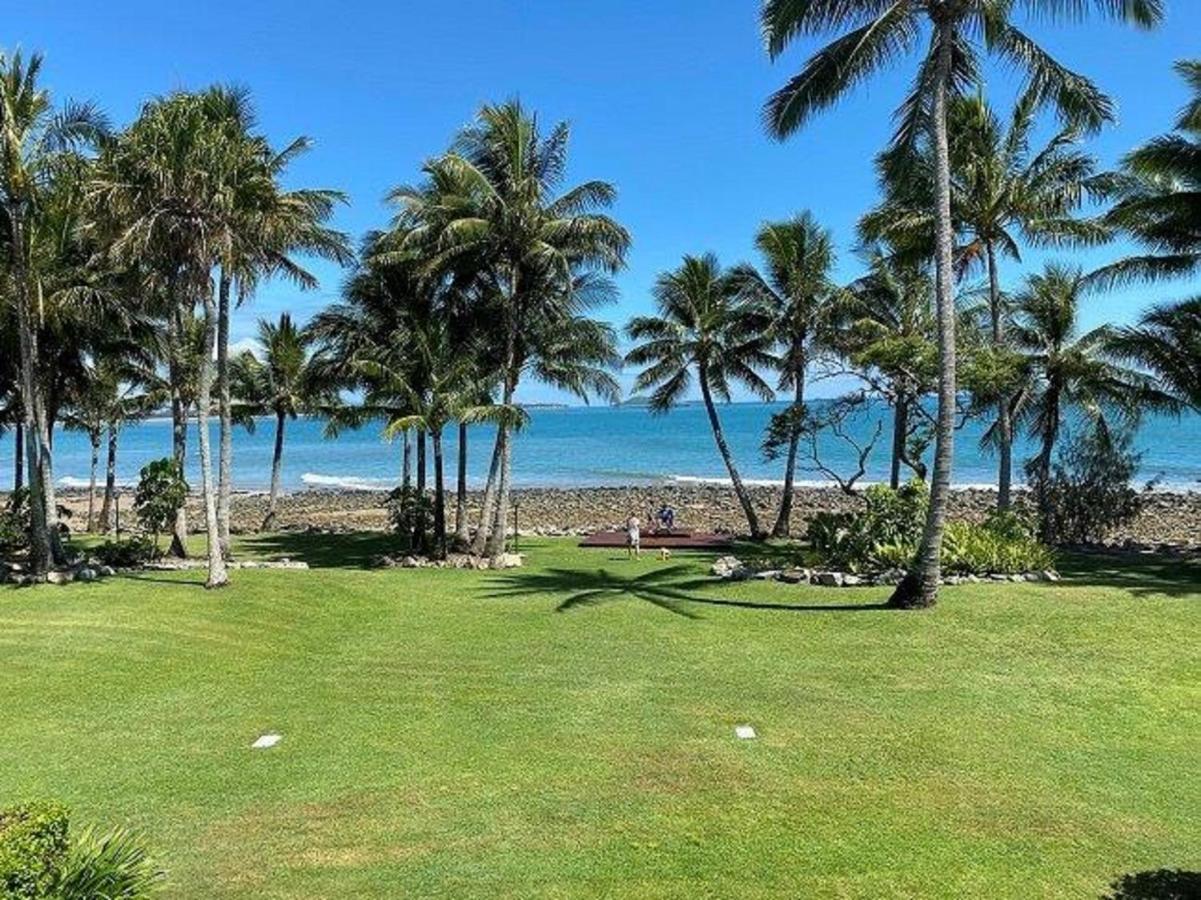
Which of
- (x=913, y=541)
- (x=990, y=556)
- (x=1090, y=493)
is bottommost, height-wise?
(x=990, y=556)

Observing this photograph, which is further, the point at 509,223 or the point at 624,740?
the point at 509,223

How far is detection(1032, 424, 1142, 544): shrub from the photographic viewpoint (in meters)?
23.1

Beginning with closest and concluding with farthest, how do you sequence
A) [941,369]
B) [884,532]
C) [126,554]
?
[941,369] → [884,532] → [126,554]

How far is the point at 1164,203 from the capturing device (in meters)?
18.5

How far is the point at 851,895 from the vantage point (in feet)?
18.5

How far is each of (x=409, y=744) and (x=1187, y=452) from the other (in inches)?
2986

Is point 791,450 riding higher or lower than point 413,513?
higher

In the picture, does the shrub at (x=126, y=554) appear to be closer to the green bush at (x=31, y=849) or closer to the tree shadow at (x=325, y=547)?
the tree shadow at (x=325, y=547)

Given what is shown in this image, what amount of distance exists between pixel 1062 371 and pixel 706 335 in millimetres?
9751

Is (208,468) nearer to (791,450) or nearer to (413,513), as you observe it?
(413,513)

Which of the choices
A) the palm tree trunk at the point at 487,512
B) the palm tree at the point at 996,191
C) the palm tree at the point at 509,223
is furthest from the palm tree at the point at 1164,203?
the palm tree trunk at the point at 487,512

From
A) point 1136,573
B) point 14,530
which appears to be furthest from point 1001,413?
point 14,530

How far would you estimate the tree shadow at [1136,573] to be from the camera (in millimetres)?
14617

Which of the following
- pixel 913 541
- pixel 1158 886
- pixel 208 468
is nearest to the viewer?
pixel 1158 886
